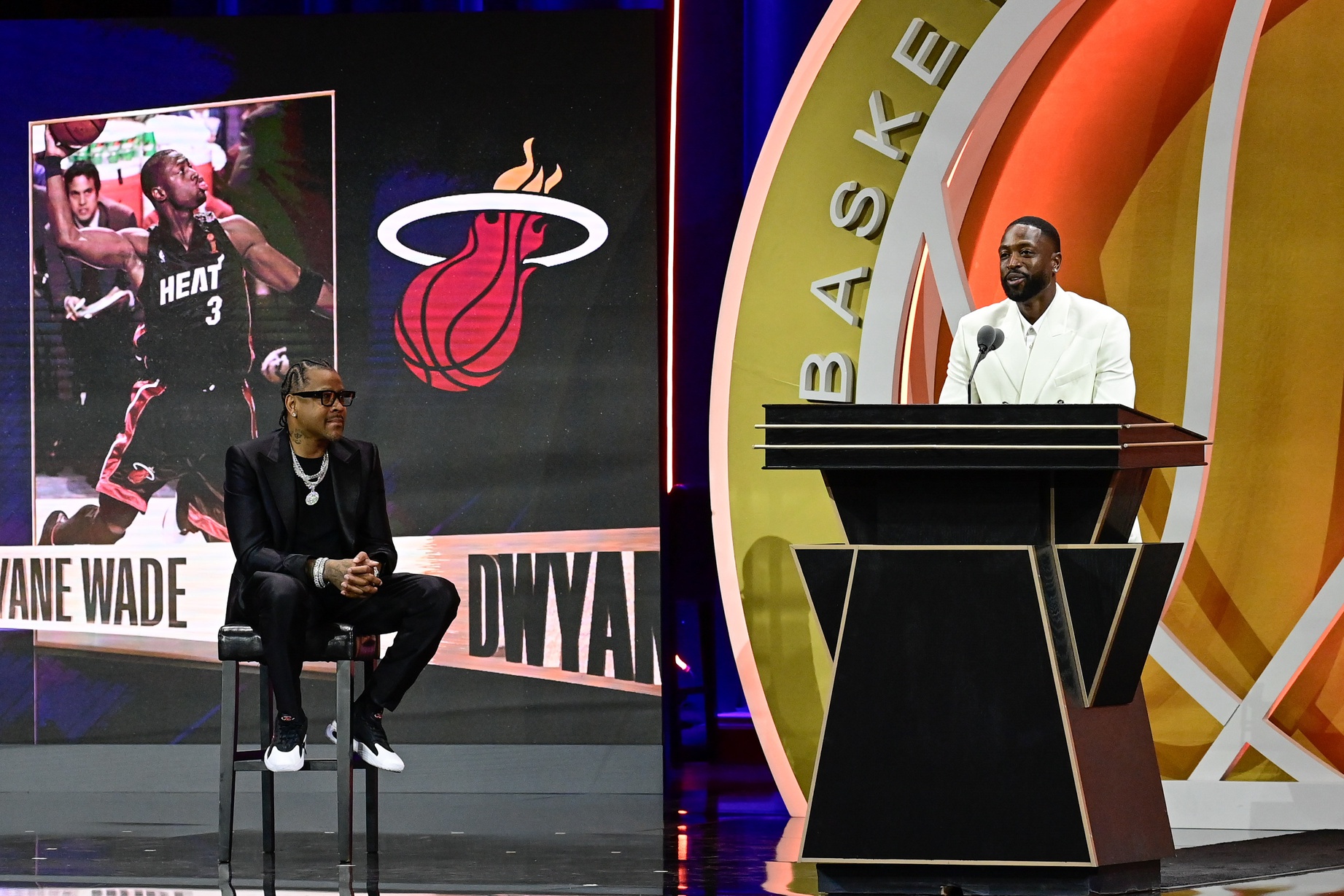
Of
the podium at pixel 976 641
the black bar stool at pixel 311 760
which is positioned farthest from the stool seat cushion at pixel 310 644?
the podium at pixel 976 641

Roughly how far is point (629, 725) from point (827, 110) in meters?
2.07

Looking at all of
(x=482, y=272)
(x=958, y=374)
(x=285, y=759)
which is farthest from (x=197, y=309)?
(x=958, y=374)

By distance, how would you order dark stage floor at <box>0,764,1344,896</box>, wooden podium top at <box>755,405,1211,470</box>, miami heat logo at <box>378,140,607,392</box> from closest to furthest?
wooden podium top at <box>755,405,1211,470</box> < dark stage floor at <box>0,764,1344,896</box> < miami heat logo at <box>378,140,607,392</box>

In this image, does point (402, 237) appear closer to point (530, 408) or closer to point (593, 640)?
point (530, 408)

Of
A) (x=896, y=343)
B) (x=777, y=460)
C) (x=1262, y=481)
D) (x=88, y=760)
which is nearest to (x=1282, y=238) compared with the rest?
(x=1262, y=481)

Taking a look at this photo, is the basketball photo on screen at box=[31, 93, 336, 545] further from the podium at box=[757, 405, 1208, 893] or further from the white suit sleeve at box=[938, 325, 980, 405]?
Result: the podium at box=[757, 405, 1208, 893]

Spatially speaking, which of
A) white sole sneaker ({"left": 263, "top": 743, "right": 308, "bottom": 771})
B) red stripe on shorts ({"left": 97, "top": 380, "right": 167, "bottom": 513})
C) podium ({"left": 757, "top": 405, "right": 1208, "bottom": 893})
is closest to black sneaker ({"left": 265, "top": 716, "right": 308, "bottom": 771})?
white sole sneaker ({"left": 263, "top": 743, "right": 308, "bottom": 771})

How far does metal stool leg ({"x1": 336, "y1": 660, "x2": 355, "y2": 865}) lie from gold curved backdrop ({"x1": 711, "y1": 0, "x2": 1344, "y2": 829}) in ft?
4.89

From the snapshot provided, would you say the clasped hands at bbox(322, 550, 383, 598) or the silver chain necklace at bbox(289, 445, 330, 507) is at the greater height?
the silver chain necklace at bbox(289, 445, 330, 507)

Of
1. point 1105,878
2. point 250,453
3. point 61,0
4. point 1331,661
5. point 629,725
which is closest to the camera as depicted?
point 1105,878

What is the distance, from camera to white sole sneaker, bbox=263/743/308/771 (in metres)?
4.02

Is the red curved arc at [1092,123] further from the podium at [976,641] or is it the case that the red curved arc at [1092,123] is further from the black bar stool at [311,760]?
the black bar stool at [311,760]

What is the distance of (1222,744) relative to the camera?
Answer: 5.03 metres

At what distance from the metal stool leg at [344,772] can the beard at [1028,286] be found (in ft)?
6.04
